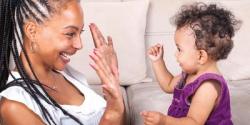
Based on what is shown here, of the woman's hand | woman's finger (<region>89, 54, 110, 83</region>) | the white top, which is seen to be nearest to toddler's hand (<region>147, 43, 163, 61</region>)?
the white top

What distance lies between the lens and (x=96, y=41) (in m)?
1.23

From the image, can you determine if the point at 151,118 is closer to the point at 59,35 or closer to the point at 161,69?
the point at 59,35

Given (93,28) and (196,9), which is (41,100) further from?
(196,9)

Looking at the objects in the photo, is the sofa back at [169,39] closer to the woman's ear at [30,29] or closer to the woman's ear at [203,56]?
the woman's ear at [203,56]

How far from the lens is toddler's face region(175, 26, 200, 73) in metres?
1.38

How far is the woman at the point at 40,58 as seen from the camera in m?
1.09

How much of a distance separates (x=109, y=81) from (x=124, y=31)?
115cm

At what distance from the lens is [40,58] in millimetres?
1169

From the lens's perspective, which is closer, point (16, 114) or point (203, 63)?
point (16, 114)

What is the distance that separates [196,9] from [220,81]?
27 centimetres

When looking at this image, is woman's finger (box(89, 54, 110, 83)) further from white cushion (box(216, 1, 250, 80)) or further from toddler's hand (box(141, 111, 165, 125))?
white cushion (box(216, 1, 250, 80))

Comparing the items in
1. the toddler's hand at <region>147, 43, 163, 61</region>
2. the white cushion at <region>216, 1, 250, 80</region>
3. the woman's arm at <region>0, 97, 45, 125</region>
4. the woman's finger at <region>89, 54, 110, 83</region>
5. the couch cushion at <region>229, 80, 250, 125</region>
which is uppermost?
the woman's finger at <region>89, 54, 110, 83</region>

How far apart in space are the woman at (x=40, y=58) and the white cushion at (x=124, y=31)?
0.97m

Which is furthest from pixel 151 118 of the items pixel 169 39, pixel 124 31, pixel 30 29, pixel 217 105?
pixel 169 39
